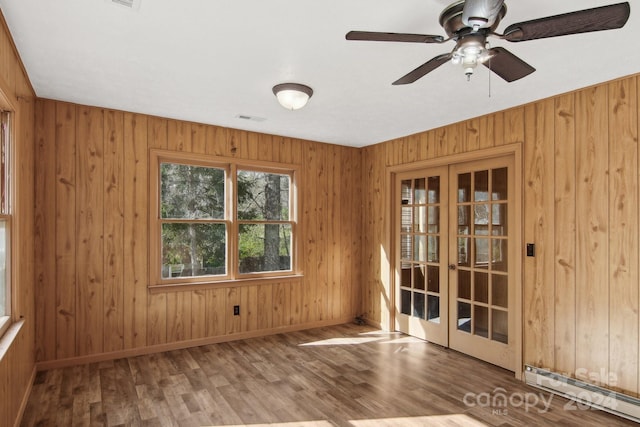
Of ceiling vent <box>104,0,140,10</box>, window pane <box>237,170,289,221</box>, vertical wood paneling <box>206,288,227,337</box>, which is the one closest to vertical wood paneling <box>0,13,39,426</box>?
ceiling vent <box>104,0,140,10</box>

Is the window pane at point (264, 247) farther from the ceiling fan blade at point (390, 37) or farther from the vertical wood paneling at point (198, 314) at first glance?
the ceiling fan blade at point (390, 37)

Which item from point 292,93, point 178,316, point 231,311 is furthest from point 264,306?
point 292,93

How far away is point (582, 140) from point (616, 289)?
4.10 feet

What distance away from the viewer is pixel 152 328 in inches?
162

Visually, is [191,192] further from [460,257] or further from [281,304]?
[460,257]

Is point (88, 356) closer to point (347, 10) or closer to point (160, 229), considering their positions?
point (160, 229)

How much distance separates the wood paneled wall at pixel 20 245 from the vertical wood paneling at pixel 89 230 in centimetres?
40

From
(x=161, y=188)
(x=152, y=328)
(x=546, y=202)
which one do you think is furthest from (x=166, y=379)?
(x=546, y=202)

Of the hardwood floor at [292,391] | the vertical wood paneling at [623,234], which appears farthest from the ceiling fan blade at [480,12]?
the hardwood floor at [292,391]

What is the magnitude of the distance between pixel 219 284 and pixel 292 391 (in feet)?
5.57

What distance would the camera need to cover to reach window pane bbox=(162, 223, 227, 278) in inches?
169

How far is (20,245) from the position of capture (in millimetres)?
2824

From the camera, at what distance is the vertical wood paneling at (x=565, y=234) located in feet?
10.7

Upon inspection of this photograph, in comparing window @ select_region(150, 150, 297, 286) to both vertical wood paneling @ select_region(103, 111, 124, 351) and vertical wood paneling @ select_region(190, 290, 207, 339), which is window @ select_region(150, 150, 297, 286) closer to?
vertical wood paneling @ select_region(190, 290, 207, 339)
